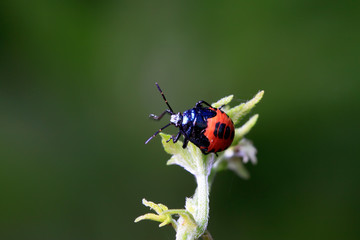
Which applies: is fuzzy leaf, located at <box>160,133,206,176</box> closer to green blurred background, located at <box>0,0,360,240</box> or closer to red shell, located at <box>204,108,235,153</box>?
red shell, located at <box>204,108,235,153</box>

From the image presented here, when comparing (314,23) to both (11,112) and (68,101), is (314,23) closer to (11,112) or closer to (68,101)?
(68,101)

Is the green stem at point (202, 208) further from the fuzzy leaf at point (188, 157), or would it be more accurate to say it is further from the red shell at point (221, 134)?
the red shell at point (221, 134)

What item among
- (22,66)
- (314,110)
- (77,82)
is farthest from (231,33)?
(22,66)

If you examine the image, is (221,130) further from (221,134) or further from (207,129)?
(207,129)

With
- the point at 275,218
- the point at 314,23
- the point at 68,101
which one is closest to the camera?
the point at 275,218

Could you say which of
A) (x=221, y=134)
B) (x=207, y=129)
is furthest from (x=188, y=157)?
(x=207, y=129)

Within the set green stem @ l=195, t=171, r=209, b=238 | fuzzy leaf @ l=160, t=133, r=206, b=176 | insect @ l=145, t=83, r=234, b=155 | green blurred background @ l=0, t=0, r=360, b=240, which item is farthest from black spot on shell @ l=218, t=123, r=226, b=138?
green blurred background @ l=0, t=0, r=360, b=240
